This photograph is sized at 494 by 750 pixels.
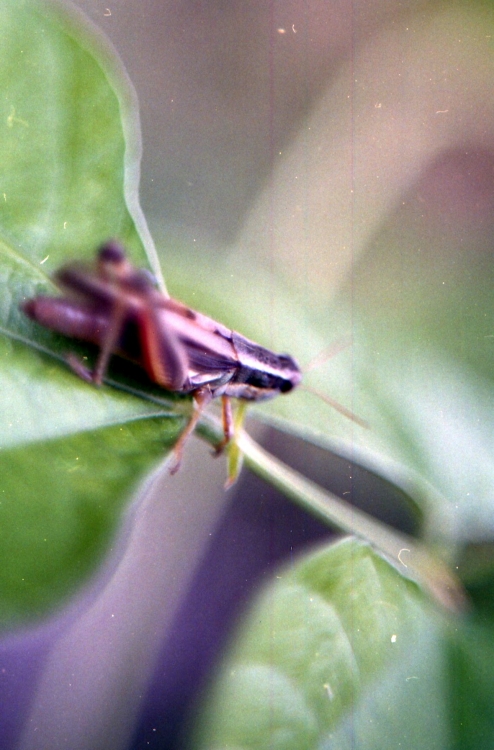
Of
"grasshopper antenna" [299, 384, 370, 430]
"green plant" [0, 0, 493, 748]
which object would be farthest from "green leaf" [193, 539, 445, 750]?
"grasshopper antenna" [299, 384, 370, 430]

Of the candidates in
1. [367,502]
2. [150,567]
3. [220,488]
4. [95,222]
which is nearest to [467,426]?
[367,502]

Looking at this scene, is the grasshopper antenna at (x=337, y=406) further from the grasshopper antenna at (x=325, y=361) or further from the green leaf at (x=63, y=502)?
the green leaf at (x=63, y=502)

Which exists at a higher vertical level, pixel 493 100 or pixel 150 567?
pixel 493 100

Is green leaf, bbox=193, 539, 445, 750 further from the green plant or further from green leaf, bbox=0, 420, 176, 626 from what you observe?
green leaf, bbox=0, 420, 176, 626

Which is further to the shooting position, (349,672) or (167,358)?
(349,672)

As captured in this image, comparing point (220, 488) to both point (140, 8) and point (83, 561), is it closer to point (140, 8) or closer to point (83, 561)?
point (83, 561)

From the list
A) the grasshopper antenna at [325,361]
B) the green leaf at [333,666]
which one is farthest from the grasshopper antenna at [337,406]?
the green leaf at [333,666]
